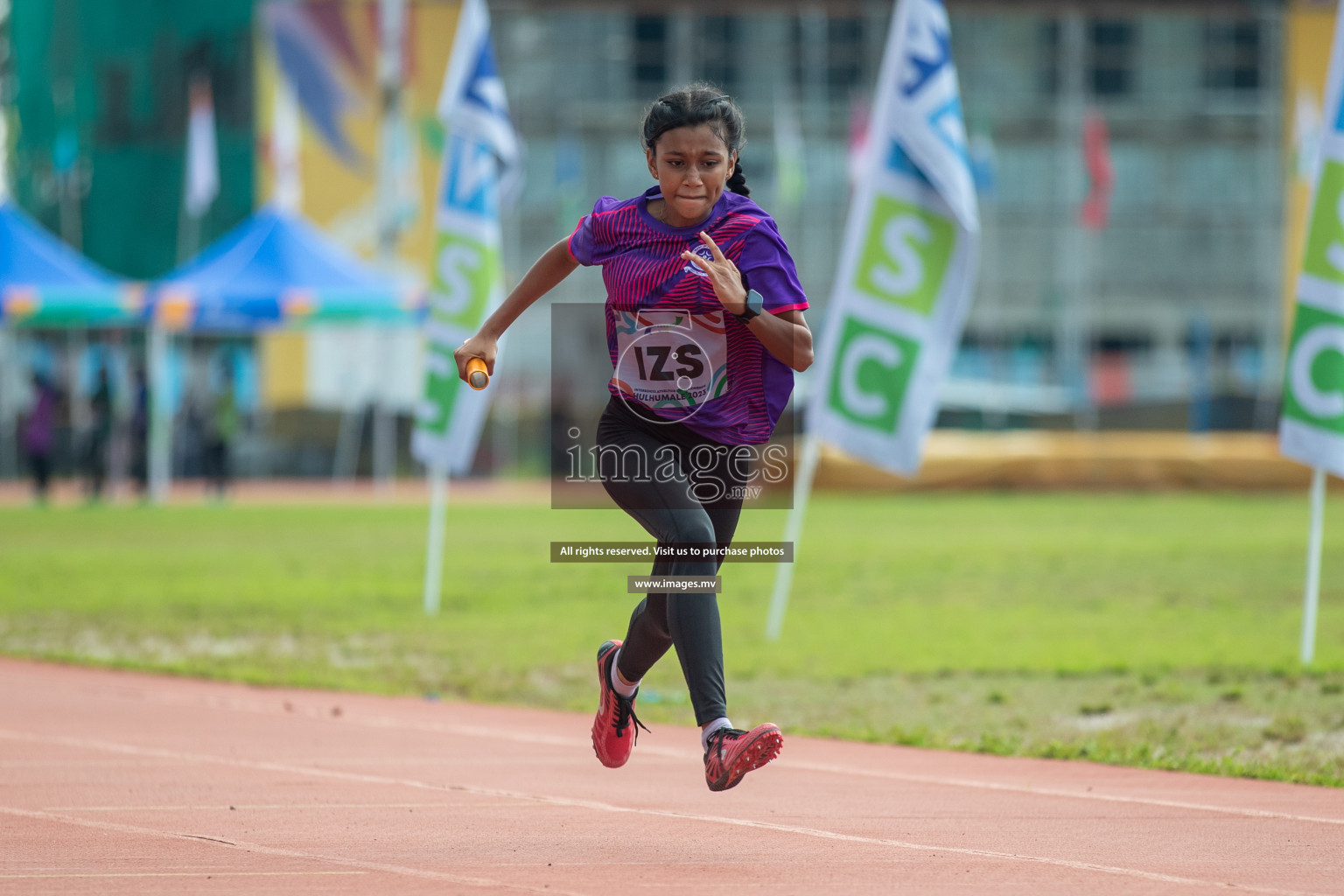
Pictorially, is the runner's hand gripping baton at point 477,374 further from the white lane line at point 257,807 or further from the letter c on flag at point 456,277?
the letter c on flag at point 456,277

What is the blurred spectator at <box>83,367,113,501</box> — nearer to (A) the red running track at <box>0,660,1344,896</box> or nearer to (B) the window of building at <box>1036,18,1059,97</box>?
(A) the red running track at <box>0,660,1344,896</box>

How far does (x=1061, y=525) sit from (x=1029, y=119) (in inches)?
1377

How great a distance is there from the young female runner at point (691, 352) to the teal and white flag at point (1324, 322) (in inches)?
236

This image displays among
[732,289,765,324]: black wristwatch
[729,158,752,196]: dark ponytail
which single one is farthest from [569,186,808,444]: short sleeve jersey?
[729,158,752,196]: dark ponytail

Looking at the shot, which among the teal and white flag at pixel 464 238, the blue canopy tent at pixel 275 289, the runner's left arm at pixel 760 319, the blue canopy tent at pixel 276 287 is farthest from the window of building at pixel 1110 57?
the runner's left arm at pixel 760 319

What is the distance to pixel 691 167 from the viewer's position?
5.05 meters

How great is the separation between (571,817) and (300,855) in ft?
3.36

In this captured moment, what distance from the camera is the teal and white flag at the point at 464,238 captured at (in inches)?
512

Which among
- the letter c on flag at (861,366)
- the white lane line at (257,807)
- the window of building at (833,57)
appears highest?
the window of building at (833,57)

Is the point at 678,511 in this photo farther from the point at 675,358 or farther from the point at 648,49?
the point at 648,49

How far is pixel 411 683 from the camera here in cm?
977

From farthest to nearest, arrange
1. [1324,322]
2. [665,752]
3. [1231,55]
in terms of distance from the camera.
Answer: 1. [1231,55]
2. [1324,322]
3. [665,752]

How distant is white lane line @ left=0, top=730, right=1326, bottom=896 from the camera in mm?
4773

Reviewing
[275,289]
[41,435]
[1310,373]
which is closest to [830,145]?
[275,289]
